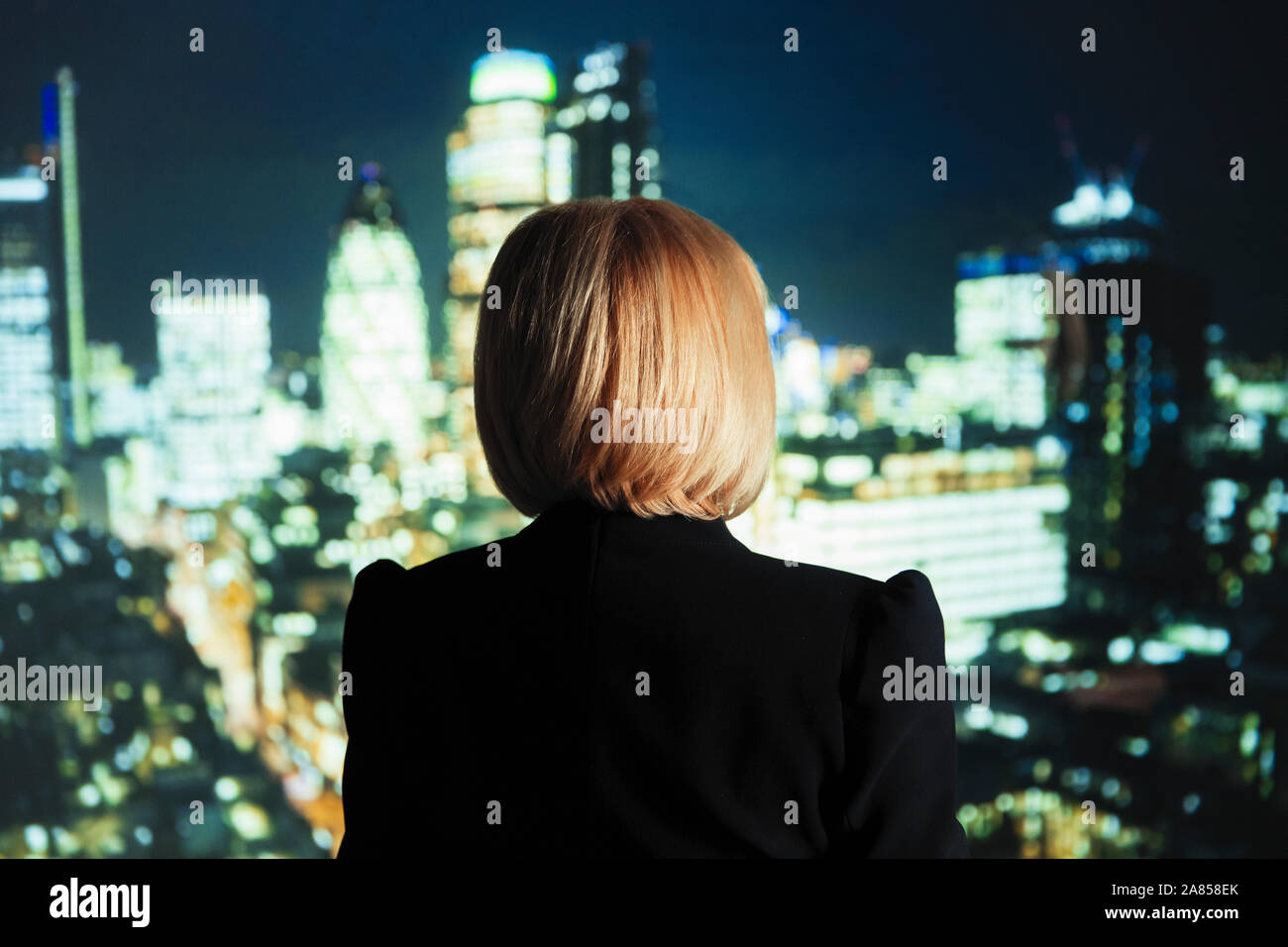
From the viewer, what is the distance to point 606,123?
719 centimetres

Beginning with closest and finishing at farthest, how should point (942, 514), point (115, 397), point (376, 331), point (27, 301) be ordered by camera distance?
point (27, 301), point (115, 397), point (376, 331), point (942, 514)

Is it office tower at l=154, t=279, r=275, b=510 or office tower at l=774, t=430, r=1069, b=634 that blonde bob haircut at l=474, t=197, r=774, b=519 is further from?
office tower at l=774, t=430, r=1069, b=634

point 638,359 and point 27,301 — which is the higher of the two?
point 27,301

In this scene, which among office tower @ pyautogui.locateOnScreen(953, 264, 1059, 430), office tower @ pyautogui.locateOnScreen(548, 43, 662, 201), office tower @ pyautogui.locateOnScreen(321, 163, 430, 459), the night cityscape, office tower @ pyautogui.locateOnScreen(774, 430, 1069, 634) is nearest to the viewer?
the night cityscape

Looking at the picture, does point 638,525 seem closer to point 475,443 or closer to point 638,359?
point 638,359

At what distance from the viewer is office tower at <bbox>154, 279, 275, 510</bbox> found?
7.26 meters

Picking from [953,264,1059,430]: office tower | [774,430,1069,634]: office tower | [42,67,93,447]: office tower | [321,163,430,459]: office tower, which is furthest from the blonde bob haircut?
[953,264,1059,430]: office tower

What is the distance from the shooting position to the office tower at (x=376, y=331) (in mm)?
9359

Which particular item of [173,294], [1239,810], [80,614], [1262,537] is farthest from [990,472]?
[173,294]

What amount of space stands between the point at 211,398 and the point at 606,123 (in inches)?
156

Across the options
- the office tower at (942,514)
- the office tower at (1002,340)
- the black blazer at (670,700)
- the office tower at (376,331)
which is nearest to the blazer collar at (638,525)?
the black blazer at (670,700)

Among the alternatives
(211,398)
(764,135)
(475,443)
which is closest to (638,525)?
(475,443)

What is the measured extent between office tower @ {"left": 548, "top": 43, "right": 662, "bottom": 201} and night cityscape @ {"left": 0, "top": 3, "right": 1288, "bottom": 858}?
4 cm
